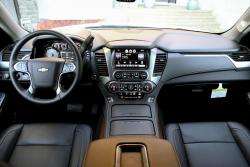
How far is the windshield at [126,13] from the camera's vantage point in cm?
251

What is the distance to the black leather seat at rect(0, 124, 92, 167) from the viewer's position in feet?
5.62

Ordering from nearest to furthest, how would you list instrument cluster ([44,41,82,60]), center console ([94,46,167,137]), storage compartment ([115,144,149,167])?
storage compartment ([115,144,149,167]), instrument cluster ([44,41,82,60]), center console ([94,46,167,137])

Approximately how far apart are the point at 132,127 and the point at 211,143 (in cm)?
54

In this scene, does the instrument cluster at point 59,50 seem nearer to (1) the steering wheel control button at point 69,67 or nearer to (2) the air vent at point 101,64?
(1) the steering wheel control button at point 69,67

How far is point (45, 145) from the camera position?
6.07ft

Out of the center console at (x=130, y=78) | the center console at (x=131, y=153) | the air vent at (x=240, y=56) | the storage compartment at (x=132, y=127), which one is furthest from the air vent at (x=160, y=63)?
the center console at (x=131, y=153)

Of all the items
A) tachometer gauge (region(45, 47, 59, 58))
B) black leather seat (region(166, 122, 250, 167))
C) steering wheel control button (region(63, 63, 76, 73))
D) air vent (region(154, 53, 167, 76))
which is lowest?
black leather seat (region(166, 122, 250, 167))

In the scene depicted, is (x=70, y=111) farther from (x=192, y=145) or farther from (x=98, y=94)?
(x=192, y=145)

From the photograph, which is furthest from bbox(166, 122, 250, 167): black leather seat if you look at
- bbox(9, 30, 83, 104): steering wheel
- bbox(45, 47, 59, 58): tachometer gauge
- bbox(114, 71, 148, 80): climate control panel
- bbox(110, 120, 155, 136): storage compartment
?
bbox(45, 47, 59, 58): tachometer gauge

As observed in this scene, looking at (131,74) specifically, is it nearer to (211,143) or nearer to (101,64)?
(101,64)

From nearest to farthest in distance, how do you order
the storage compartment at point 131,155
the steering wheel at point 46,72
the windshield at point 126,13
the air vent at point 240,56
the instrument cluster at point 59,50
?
the storage compartment at point 131,155
the steering wheel at point 46,72
the instrument cluster at point 59,50
the air vent at point 240,56
the windshield at point 126,13

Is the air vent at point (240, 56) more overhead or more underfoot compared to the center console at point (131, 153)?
more overhead

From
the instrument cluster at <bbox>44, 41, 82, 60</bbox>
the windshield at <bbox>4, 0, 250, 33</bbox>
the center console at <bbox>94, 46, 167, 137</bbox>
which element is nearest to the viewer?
the instrument cluster at <bbox>44, 41, 82, 60</bbox>

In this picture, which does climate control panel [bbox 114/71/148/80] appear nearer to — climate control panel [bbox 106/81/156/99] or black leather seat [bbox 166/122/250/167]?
climate control panel [bbox 106/81/156/99]
